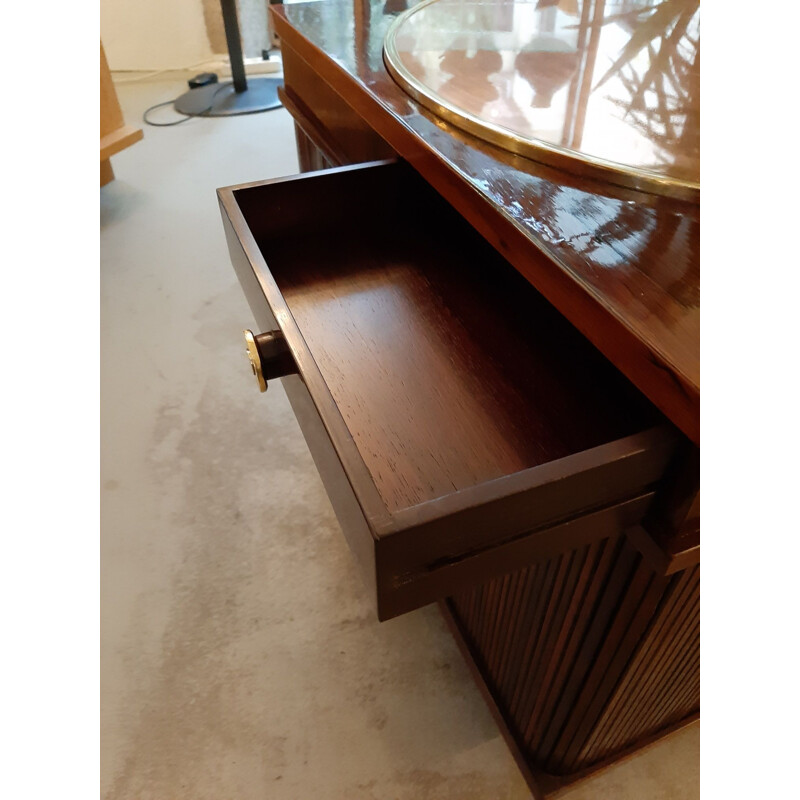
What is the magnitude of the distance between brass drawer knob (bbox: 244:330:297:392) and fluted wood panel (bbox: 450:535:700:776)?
0.26 meters

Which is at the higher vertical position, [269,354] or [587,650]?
[269,354]

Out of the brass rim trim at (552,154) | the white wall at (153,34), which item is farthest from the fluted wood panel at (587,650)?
the white wall at (153,34)

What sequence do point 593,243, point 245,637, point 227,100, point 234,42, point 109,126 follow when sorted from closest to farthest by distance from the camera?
point 593,243 → point 245,637 → point 109,126 → point 234,42 → point 227,100

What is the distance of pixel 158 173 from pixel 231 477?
4.20ft

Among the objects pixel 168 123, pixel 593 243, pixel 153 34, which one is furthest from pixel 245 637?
pixel 153 34

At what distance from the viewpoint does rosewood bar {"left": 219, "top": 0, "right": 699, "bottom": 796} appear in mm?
371

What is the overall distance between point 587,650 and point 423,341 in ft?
1.03

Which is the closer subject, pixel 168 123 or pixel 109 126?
pixel 109 126

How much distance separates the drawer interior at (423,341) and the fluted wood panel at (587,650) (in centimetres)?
11

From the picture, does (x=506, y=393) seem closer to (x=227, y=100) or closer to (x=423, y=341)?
(x=423, y=341)

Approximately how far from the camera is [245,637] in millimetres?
926

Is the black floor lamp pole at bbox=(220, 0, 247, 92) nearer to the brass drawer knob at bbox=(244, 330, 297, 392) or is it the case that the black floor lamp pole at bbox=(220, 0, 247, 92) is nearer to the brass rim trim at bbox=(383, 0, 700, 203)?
the brass rim trim at bbox=(383, 0, 700, 203)
